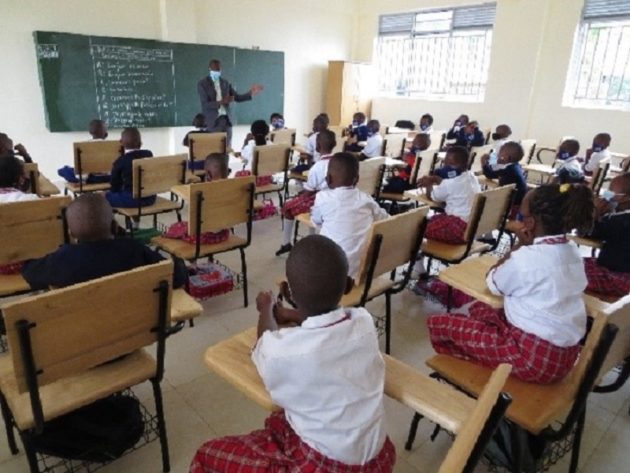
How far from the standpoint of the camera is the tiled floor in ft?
6.00

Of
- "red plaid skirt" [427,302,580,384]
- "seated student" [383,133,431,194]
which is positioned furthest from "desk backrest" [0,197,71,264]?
"seated student" [383,133,431,194]

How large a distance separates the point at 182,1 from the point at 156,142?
80.8 inches

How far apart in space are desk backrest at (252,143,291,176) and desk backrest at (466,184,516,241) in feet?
6.74

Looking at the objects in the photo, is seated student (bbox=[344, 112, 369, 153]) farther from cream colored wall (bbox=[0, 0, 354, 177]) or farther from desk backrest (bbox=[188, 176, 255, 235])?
desk backrest (bbox=[188, 176, 255, 235])

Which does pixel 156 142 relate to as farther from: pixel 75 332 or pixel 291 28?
pixel 75 332

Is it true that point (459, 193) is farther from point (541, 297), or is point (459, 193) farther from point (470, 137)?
point (470, 137)

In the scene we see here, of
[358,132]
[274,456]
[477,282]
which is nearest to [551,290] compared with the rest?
[477,282]

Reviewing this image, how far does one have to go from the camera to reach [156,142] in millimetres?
7035

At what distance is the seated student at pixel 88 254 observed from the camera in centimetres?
149

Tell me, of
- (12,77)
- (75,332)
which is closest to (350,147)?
(12,77)

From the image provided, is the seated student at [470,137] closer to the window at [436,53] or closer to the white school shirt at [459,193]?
the window at [436,53]

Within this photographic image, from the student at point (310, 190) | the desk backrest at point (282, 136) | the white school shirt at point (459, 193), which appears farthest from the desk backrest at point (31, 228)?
the desk backrest at point (282, 136)

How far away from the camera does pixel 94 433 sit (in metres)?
1.63

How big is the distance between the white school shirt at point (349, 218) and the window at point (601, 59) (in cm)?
604
